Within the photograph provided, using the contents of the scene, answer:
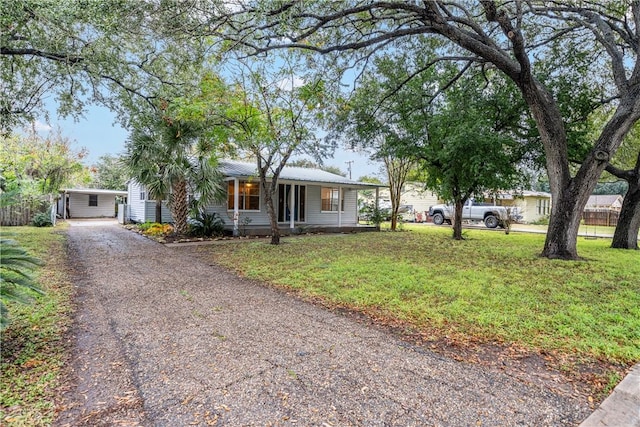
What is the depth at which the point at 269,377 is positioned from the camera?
8.66 ft

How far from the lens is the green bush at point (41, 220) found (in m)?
15.2

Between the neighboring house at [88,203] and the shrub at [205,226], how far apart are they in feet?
46.2

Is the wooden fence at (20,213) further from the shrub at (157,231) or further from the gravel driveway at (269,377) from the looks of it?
the gravel driveway at (269,377)

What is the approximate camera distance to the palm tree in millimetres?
11352

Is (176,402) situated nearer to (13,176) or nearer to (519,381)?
(519,381)

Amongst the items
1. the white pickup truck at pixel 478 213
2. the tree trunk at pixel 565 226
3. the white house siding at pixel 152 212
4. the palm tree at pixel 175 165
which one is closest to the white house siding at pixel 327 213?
the palm tree at pixel 175 165

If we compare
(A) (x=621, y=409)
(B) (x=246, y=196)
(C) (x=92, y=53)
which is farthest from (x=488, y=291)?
(B) (x=246, y=196)

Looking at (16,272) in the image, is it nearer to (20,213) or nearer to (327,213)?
(327,213)

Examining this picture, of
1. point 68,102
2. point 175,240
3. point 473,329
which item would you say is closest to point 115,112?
point 68,102

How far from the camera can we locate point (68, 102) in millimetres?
9359

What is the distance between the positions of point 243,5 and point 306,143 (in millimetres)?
4150

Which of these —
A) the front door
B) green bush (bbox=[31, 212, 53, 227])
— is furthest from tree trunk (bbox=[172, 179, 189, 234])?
green bush (bbox=[31, 212, 53, 227])

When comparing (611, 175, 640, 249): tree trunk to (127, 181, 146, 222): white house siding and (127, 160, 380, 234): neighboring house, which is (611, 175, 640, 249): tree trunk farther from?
(127, 181, 146, 222): white house siding

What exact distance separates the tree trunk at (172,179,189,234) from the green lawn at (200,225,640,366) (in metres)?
3.43
